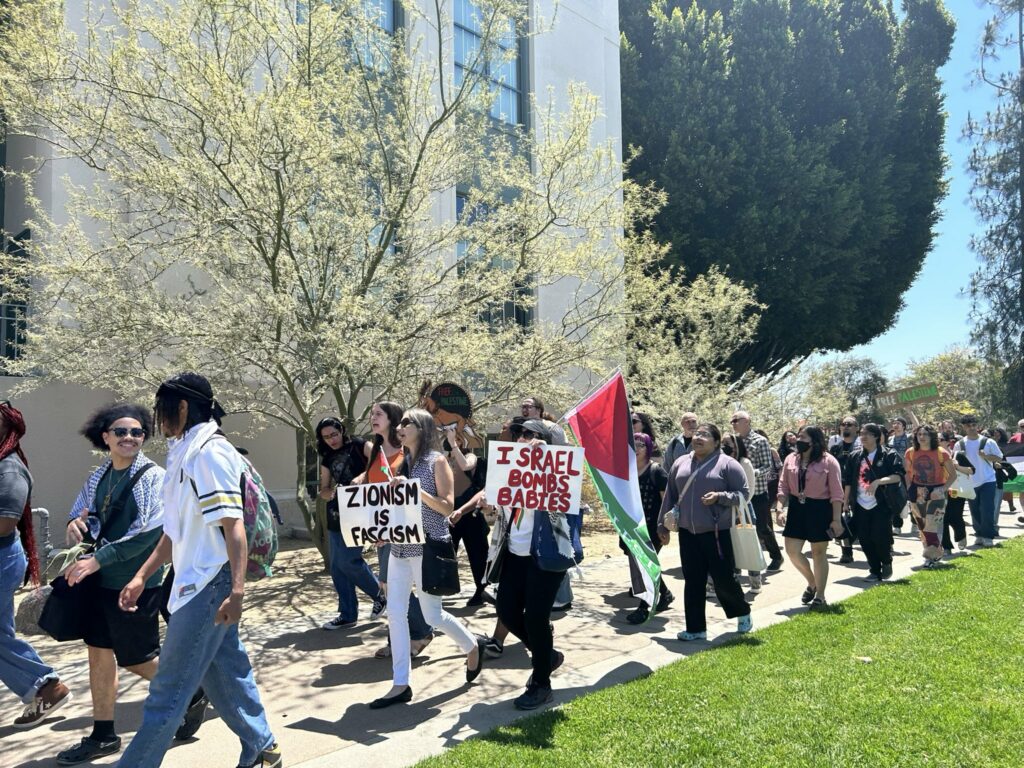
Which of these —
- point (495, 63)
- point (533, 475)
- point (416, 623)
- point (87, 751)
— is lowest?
point (87, 751)

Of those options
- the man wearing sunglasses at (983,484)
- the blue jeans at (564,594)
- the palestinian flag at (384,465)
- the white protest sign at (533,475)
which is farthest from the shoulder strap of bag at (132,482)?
the man wearing sunglasses at (983,484)

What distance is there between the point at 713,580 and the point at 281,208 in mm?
5591

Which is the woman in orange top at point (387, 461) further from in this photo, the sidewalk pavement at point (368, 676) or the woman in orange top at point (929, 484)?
the woman in orange top at point (929, 484)

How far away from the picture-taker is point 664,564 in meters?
10.5

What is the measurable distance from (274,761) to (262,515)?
1253 millimetres

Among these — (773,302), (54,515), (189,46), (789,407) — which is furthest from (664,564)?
(773,302)

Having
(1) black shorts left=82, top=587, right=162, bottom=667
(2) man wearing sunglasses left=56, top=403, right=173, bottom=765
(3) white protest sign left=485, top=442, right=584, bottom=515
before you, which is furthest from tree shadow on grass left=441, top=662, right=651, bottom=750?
(1) black shorts left=82, top=587, right=162, bottom=667

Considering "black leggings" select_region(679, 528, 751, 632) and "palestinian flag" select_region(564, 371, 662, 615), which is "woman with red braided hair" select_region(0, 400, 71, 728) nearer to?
"palestinian flag" select_region(564, 371, 662, 615)

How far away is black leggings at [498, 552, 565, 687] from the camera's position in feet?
16.2

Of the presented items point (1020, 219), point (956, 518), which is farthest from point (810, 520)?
point (1020, 219)

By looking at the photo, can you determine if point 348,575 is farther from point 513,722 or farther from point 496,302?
point 496,302

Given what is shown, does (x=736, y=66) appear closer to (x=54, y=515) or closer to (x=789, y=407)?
(x=789, y=407)

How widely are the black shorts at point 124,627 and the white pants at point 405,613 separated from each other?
1419 millimetres

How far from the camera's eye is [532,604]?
4996 millimetres
